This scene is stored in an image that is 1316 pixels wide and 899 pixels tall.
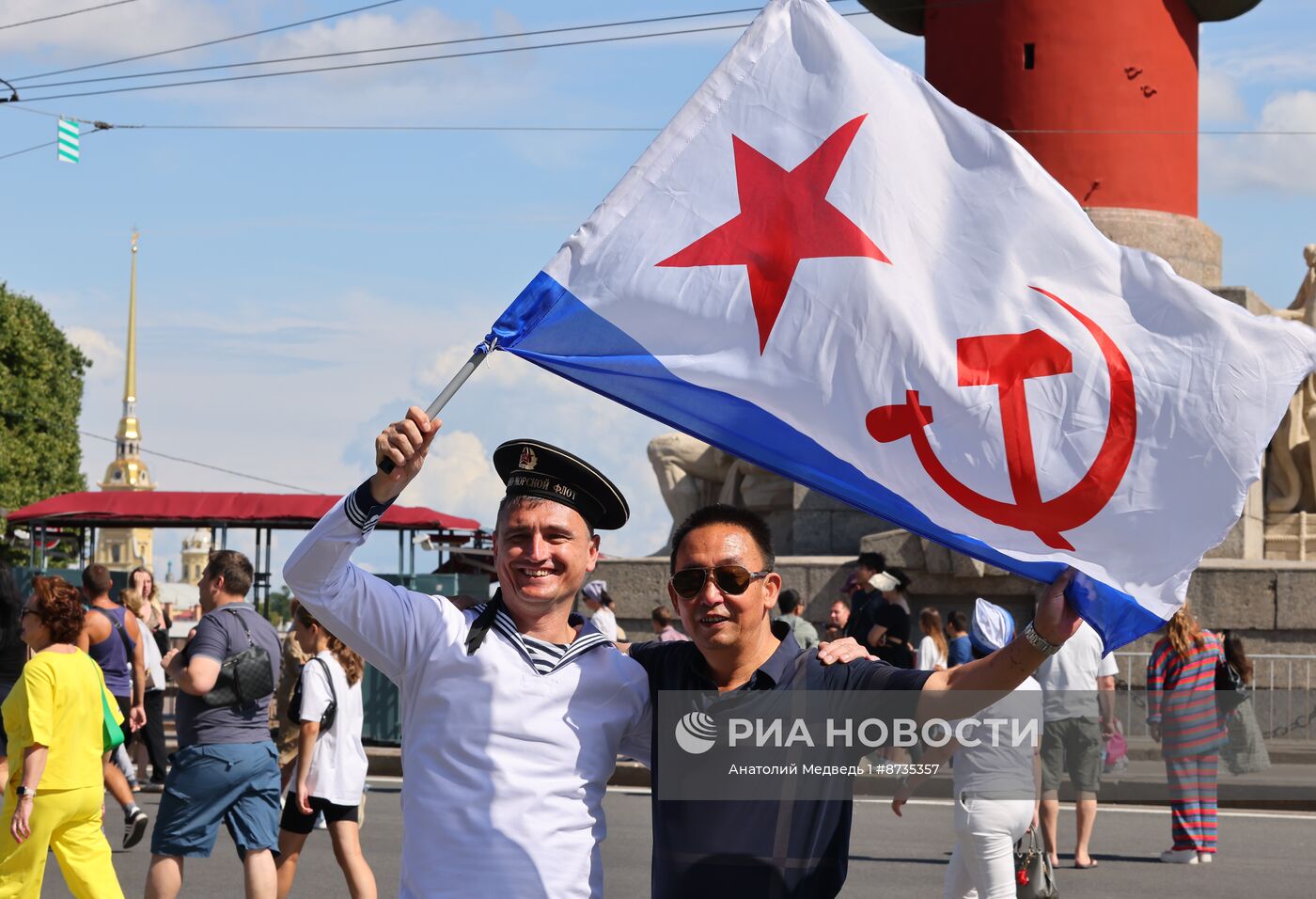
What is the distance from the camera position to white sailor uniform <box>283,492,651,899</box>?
11.6 feet

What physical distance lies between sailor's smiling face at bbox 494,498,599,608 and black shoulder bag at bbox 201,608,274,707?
3.53 m

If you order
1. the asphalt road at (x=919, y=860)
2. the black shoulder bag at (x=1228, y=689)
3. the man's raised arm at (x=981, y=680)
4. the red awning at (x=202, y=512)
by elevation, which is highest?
the red awning at (x=202, y=512)

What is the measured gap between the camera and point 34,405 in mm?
42344

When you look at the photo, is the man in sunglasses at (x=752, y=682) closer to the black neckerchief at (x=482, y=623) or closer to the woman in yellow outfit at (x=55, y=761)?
the black neckerchief at (x=482, y=623)

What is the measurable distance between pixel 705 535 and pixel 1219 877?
6951mm

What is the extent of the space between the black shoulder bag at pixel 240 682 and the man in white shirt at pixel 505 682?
3407mm

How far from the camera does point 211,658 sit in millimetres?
7059

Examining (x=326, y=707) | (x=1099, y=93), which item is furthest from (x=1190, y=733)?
(x=1099, y=93)

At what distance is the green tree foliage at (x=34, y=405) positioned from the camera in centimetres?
4159

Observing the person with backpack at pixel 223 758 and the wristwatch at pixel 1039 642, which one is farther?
the person with backpack at pixel 223 758

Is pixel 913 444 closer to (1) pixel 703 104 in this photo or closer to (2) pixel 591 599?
(1) pixel 703 104

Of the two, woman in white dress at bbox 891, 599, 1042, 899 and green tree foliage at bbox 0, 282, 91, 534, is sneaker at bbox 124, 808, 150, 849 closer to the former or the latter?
woman in white dress at bbox 891, 599, 1042, 899

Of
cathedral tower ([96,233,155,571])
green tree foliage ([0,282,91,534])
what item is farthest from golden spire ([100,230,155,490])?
green tree foliage ([0,282,91,534])

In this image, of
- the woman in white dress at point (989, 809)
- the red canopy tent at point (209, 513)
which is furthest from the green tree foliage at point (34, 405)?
the woman in white dress at point (989, 809)
